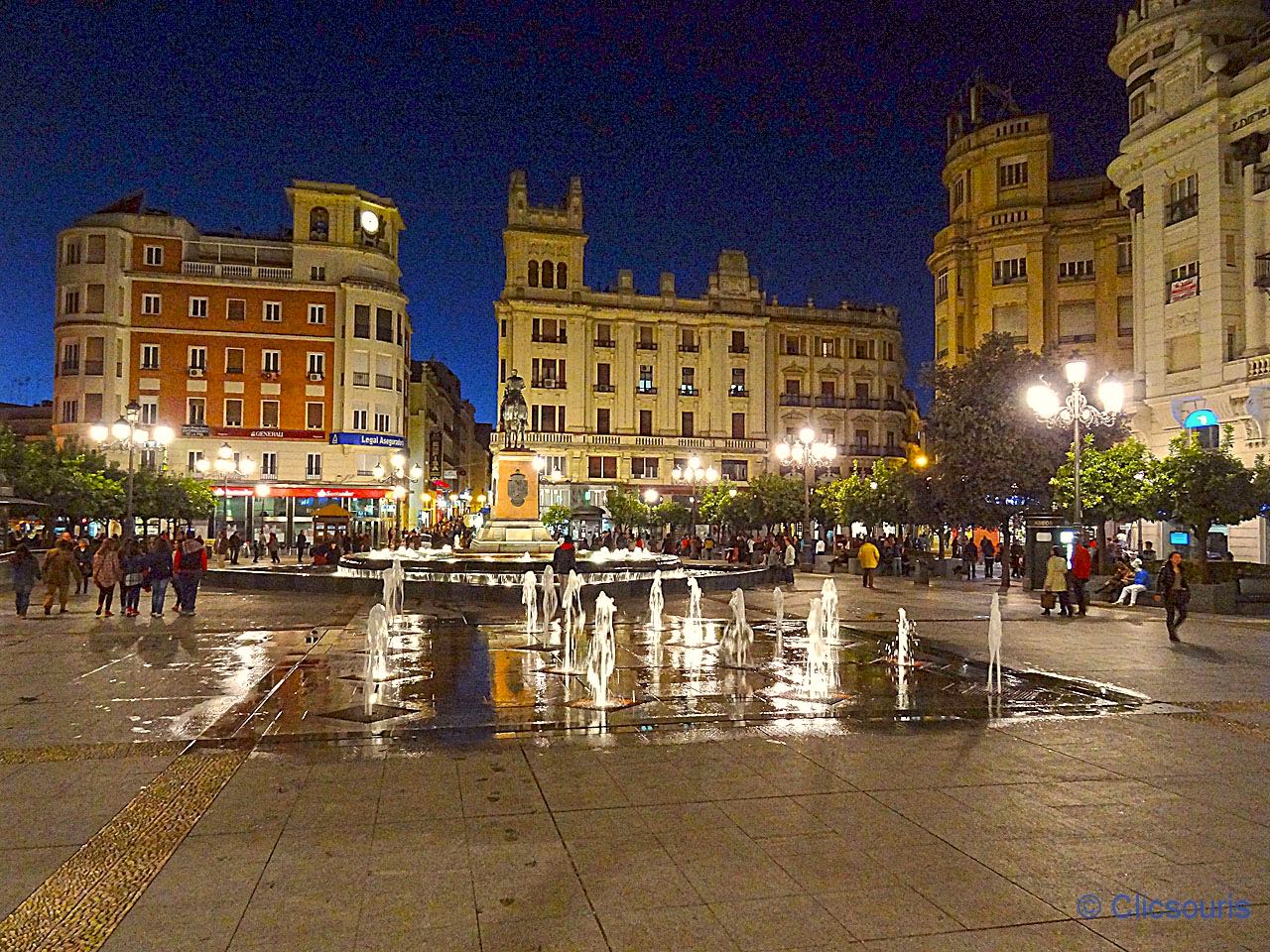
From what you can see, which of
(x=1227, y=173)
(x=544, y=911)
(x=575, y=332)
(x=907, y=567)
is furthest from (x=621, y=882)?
(x=575, y=332)

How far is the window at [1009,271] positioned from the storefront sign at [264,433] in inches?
1538

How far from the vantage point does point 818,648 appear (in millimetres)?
13070

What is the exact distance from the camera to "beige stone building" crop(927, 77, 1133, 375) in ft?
168

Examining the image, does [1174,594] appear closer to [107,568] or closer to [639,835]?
[639,835]

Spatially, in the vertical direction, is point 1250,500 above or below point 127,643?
above

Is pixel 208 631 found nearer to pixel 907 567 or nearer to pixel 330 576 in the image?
pixel 330 576

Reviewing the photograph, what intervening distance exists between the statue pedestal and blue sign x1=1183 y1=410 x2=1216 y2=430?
21.6 meters

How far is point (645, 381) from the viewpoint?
66000 millimetres

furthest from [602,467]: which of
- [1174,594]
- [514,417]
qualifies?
[1174,594]

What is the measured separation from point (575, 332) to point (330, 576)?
43.4 metres

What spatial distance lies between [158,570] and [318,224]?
42.5 m

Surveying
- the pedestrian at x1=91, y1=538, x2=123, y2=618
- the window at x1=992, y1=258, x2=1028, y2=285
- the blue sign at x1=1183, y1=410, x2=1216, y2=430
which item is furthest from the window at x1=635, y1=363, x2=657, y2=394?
the pedestrian at x1=91, y1=538, x2=123, y2=618

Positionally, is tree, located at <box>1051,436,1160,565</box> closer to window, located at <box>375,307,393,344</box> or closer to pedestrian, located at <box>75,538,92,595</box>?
pedestrian, located at <box>75,538,92,595</box>

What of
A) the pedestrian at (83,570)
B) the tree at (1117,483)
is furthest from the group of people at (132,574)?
the tree at (1117,483)
